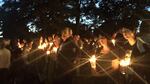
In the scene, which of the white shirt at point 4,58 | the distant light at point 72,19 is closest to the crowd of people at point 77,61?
the white shirt at point 4,58

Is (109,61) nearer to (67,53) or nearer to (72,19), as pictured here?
(67,53)

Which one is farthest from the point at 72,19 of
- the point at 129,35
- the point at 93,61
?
the point at 129,35

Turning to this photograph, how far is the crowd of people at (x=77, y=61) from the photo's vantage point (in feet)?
32.7

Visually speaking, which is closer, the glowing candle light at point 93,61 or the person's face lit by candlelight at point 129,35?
the person's face lit by candlelight at point 129,35

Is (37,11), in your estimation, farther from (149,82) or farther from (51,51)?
(149,82)

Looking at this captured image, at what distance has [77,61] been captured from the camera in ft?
46.1

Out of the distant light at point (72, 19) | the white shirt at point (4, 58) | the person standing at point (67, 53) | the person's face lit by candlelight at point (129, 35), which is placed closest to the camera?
the person's face lit by candlelight at point (129, 35)

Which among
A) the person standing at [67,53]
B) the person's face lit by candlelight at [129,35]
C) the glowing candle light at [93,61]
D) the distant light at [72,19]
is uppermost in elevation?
the distant light at [72,19]

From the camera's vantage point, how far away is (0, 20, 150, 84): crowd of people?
9969 mm

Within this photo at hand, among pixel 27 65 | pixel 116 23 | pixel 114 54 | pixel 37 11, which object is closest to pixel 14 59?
pixel 27 65

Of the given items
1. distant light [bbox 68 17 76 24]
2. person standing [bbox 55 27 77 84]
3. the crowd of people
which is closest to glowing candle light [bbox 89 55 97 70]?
the crowd of people

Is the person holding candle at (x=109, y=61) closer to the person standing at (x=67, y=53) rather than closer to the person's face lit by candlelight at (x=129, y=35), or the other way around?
the person standing at (x=67, y=53)

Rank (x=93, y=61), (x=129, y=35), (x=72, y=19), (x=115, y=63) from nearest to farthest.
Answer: (x=129, y=35) < (x=115, y=63) < (x=93, y=61) < (x=72, y=19)

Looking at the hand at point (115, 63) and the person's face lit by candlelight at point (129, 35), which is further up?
the hand at point (115, 63)
